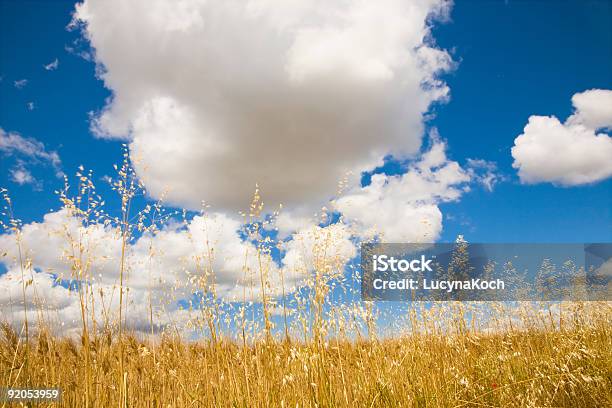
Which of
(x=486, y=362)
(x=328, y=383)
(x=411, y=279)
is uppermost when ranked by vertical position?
(x=411, y=279)

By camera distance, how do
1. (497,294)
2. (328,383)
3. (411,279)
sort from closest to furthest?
(328,383)
(411,279)
(497,294)

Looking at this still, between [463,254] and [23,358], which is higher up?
[463,254]

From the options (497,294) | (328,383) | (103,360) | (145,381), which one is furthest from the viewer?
(497,294)

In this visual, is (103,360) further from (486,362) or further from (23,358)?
(486,362)

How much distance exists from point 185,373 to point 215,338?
1.12 metres

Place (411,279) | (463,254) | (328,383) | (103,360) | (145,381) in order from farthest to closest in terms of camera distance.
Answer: (463,254), (411,279), (145,381), (103,360), (328,383)

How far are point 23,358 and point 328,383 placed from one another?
280 centimetres

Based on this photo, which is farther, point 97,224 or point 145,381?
point 145,381

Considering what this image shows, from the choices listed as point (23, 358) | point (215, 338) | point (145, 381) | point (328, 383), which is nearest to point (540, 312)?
point (328, 383)

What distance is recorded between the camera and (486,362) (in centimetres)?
429

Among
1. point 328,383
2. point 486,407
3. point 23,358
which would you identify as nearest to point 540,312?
point 486,407

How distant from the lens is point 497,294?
630 cm

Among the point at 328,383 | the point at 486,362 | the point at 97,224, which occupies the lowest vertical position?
the point at 486,362

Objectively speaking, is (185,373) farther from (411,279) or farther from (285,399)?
(411,279)
